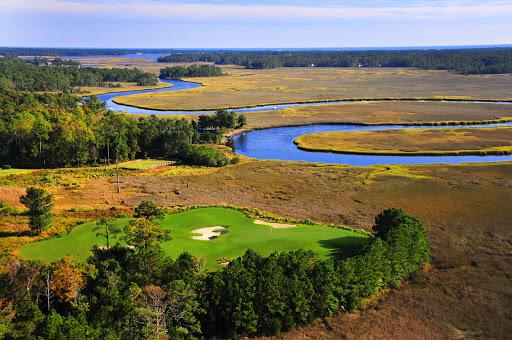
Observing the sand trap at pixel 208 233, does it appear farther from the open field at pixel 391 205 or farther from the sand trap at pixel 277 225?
the open field at pixel 391 205

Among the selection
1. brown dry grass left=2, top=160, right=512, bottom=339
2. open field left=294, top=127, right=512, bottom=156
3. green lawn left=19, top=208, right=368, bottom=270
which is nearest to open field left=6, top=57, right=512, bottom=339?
brown dry grass left=2, top=160, right=512, bottom=339

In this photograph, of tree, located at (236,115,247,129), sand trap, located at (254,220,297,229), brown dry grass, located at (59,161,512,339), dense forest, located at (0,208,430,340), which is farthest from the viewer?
tree, located at (236,115,247,129)

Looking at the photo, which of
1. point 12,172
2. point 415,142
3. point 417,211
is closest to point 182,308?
point 417,211

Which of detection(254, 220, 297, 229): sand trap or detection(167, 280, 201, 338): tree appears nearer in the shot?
detection(167, 280, 201, 338): tree

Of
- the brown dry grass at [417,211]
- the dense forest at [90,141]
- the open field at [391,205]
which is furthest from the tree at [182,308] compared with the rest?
the dense forest at [90,141]

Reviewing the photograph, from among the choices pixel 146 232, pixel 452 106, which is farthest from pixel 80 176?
pixel 452 106

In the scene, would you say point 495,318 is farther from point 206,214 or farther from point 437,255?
point 206,214

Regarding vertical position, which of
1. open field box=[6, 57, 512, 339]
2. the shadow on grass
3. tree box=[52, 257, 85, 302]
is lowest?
open field box=[6, 57, 512, 339]

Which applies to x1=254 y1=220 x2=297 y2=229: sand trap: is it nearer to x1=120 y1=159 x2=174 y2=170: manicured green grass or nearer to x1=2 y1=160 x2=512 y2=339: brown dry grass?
x1=2 y1=160 x2=512 y2=339: brown dry grass
